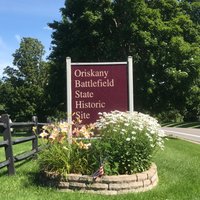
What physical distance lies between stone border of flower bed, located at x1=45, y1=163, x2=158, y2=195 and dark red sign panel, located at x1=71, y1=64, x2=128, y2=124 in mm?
3039

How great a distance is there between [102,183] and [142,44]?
22.7 metres

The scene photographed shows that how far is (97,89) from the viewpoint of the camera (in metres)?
10.5

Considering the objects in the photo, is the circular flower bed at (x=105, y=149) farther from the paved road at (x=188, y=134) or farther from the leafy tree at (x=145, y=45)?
the paved road at (x=188, y=134)

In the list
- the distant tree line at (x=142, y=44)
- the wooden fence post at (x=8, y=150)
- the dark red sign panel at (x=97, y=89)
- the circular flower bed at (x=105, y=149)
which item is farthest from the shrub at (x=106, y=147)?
the distant tree line at (x=142, y=44)

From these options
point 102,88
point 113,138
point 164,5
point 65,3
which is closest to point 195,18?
point 164,5

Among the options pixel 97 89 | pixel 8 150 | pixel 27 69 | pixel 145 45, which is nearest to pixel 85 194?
pixel 8 150

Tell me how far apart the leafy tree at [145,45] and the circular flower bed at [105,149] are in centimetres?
2071

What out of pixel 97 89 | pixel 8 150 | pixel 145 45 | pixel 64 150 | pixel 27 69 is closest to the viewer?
pixel 64 150

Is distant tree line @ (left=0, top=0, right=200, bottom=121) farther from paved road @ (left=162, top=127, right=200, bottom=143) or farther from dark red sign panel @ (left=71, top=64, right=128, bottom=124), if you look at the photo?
dark red sign panel @ (left=71, top=64, right=128, bottom=124)

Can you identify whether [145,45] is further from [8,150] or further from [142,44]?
[8,150]

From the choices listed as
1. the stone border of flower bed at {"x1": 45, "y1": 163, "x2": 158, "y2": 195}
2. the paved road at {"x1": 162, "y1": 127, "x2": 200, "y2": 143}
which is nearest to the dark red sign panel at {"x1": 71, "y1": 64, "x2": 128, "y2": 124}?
the stone border of flower bed at {"x1": 45, "y1": 163, "x2": 158, "y2": 195}

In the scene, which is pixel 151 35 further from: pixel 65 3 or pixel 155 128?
pixel 155 128

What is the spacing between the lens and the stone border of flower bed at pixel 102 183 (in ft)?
24.4

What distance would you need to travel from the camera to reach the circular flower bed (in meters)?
7.85
